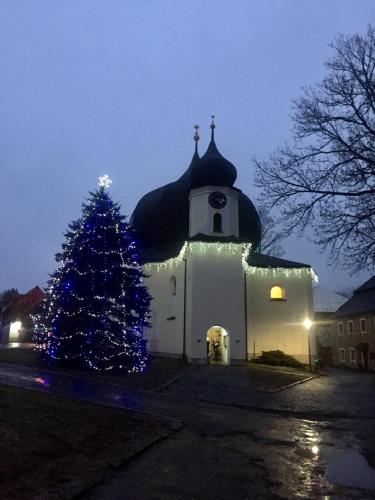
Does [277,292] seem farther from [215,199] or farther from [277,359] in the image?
[215,199]

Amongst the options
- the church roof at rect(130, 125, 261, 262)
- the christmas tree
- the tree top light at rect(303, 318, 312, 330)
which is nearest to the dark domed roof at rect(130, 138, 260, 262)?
the church roof at rect(130, 125, 261, 262)

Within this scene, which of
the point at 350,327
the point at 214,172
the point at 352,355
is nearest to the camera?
the point at 214,172

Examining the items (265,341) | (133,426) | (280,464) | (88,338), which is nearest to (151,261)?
(265,341)

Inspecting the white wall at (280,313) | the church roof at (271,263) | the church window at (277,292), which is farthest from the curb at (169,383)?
the church roof at (271,263)

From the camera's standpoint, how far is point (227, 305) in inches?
1027

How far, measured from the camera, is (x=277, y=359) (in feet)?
82.0

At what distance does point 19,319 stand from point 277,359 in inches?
1270

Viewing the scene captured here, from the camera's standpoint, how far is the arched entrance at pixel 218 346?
2619 cm

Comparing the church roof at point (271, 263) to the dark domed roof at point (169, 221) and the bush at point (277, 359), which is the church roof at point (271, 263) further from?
the bush at point (277, 359)

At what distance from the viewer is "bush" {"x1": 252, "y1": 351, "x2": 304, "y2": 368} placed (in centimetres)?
2481

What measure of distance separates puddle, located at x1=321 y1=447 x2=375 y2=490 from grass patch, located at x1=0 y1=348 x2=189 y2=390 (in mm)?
9829

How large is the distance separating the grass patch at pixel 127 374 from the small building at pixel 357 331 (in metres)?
17.1

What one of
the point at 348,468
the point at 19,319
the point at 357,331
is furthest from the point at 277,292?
the point at 19,319

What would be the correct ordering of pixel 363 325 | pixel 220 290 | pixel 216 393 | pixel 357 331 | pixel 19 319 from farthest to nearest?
1. pixel 19 319
2. pixel 357 331
3. pixel 363 325
4. pixel 220 290
5. pixel 216 393
